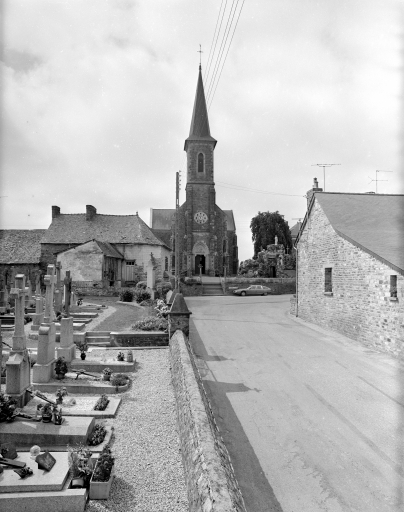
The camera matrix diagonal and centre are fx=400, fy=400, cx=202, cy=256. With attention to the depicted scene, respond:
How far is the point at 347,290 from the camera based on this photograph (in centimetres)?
1658

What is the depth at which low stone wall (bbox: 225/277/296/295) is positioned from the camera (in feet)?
131

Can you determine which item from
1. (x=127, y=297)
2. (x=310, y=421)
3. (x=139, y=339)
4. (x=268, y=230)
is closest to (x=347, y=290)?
(x=139, y=339)

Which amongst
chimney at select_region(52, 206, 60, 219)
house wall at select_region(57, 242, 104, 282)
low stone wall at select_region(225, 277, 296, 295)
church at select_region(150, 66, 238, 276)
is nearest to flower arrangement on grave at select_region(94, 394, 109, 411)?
house wall at select_region(57, 242, 104, 282)

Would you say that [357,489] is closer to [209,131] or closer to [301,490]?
[301,490]

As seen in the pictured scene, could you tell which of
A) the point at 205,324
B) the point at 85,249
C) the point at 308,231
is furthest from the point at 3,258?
the point at 308,231

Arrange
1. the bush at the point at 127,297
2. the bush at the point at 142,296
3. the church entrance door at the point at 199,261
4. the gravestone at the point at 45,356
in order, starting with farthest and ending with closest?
the church entrance door at the point at 199,261 → the bush at the point at 127,297 → the bush at the point at 142,296 → the gravestone at the point at 45,356

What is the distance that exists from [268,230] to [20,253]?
38185mm

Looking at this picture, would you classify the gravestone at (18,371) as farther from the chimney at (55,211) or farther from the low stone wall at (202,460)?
the chimney at (55,211)

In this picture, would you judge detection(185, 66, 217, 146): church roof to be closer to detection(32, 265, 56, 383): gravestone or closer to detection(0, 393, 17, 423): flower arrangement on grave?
detection(32, 265, 56, 383): gravestone

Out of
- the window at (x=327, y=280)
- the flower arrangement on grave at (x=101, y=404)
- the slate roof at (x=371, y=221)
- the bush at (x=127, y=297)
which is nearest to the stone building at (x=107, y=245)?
the bush at (x=127, y=297)

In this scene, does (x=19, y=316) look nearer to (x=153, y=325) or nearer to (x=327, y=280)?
(x=153, y=325)

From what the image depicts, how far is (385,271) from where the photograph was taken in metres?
13.5

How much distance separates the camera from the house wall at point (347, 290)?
1345cm

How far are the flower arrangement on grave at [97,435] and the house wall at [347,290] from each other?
10.1 metres
